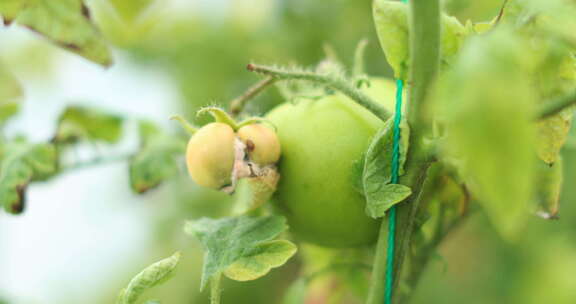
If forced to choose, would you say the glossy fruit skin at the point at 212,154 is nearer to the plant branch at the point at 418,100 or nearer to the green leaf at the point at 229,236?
the green leaf at the point at 229,236

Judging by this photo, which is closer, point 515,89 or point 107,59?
point 515,89

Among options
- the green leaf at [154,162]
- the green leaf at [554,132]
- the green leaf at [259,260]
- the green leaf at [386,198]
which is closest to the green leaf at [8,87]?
the green leaf at [154,162]

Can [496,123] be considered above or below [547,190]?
above

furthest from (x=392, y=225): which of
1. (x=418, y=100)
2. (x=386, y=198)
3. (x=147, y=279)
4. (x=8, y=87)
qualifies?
(x=8, y=87)

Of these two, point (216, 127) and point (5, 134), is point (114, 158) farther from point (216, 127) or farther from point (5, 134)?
point (216, 127)

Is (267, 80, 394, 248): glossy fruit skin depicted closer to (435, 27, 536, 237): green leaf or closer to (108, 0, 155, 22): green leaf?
(108, 0, 155, 22): green leaf

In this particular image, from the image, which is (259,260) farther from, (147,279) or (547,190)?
(547,190)

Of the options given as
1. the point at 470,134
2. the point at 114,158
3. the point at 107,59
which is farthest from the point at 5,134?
the point at 470,134
